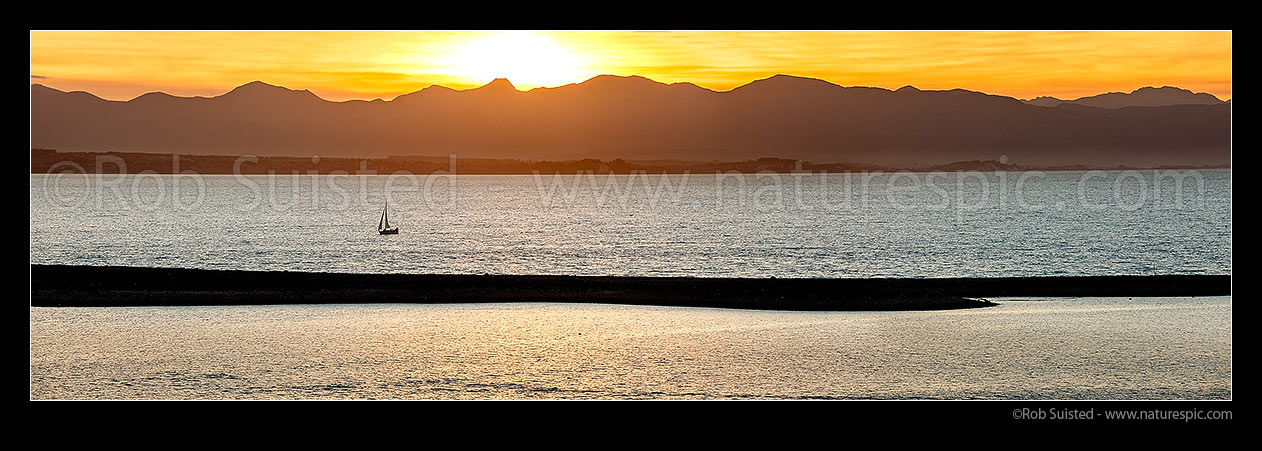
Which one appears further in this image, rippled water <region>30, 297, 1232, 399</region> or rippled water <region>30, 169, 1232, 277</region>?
rippled water <region>30, 169, 1232, 277</region>

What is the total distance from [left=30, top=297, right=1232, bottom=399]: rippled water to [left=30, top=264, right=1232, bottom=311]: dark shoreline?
1.51 metres

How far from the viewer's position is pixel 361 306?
28484 mm

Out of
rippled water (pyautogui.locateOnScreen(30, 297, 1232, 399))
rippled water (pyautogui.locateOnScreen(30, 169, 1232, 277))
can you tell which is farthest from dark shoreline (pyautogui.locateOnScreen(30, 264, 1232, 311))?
rippled water (pyautogui.locateOnScreen(30, 169, 1232, 277))

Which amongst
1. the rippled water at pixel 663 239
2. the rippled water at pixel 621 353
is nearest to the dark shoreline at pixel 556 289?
the rippled water at pixel 621 353

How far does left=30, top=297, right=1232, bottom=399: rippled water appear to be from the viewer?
16562 millimetres

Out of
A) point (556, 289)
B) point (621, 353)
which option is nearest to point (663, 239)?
point (556, 289)

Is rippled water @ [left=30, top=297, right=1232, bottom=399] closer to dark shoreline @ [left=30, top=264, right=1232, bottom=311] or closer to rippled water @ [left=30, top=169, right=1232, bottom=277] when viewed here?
dark shoreline @ [left=30, top=264, right=1232, bottom=311]

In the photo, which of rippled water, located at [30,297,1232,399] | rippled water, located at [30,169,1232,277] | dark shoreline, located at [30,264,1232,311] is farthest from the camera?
rippled water, located at [30,169,1232,277]

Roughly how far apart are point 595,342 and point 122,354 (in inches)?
343

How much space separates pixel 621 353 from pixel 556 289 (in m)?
12.3

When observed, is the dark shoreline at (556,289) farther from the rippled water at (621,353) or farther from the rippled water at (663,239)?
the rippled water at (663,239)

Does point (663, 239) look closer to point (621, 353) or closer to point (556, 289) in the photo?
point (556, 289)

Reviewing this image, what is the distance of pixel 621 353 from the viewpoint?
19.8m

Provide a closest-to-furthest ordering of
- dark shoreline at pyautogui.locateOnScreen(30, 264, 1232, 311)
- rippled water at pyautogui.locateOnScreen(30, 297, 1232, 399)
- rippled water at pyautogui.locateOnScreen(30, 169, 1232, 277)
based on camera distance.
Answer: rippled water at pyautogui.locateOnScreen(30, 297, 1232, 399), dark shoreline at pyautogui.locateOnScreen(30, 264, 1232, 311), rippled water at pyautogui.locateOnScreen(30, 169, 1232, 277)
